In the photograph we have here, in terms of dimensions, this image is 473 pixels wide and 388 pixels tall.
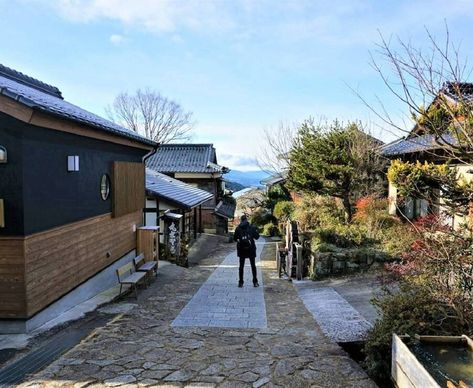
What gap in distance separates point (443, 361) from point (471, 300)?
3.80 feet

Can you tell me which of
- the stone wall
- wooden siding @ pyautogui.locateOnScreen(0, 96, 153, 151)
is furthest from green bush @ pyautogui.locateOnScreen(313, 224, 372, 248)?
wooden siding @ pyautogui.locateOnScreen(0, 96, 153, 151)

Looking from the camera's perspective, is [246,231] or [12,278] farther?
[246,231]

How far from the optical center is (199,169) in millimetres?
30391

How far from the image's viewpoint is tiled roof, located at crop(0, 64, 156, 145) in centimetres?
577

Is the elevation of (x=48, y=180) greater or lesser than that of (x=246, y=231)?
greater

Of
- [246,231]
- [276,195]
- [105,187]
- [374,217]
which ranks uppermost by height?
[105,187]

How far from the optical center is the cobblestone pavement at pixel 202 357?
Result: 443 centimetres

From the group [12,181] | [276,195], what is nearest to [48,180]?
[12,181]

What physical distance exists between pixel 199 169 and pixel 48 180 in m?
23.7

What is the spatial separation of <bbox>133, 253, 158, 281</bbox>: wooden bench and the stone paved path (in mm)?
1574

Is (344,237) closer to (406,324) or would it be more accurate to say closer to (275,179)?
(406,324)

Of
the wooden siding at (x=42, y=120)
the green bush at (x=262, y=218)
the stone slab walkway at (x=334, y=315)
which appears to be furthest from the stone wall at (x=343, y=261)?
the green bush at (x=262, y=218)

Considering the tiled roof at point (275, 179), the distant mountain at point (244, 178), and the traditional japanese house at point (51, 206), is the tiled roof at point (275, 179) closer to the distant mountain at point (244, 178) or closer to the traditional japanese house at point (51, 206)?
the traditional japanese house at point (51, 206)

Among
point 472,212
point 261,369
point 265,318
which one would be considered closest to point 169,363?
point 261,369
